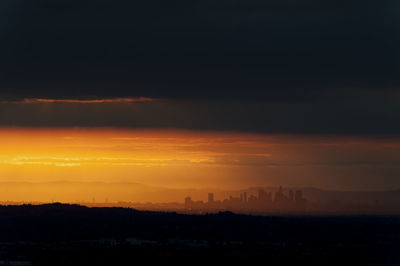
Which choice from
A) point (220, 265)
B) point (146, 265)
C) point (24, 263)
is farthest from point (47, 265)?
point (220, 265)

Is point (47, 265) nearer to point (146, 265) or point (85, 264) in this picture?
point (85, 264)

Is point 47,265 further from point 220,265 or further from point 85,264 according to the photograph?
point 220,265

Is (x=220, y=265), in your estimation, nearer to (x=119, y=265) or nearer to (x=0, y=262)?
(x=119, y=265)

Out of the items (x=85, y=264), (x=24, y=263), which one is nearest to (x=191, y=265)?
(x=85, y=264)

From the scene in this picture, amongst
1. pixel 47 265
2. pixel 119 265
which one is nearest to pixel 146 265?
pixel 119 265

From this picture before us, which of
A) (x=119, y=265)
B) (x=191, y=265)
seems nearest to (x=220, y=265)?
(x=191, y=265)

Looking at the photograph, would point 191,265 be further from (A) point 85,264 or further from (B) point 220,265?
(A) point 85,264
